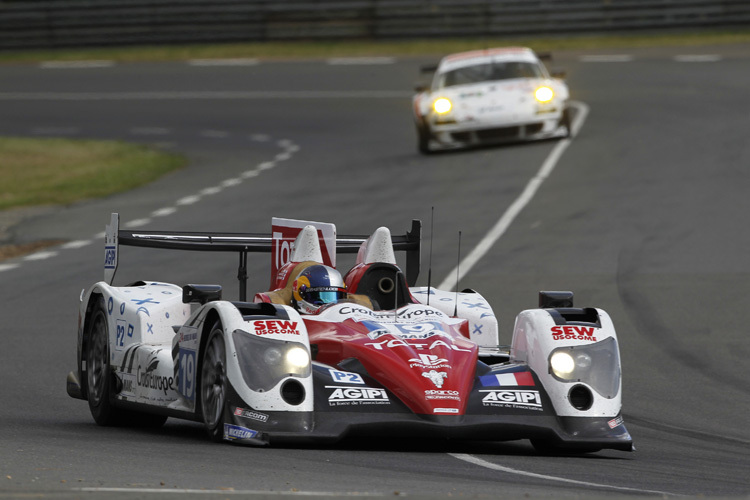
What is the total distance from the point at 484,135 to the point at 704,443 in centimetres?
1717

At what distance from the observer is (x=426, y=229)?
20344mm

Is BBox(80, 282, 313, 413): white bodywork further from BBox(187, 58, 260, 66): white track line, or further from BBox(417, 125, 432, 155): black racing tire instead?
BBox(187, 58, 260, 66): white track line

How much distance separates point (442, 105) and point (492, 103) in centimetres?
85

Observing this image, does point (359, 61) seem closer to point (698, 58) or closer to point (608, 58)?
point (608, 58)

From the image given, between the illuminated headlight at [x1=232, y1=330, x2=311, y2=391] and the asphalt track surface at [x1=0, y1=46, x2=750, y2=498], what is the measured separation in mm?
452

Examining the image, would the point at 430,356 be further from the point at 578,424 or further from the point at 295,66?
the point at 295,66

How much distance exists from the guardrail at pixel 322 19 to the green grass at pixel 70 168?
12.2 meters

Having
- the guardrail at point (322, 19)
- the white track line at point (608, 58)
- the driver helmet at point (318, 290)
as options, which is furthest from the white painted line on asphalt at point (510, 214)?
the guardrail at point (322, 19)

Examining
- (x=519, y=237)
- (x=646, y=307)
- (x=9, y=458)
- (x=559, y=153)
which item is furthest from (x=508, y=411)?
(x=559, y=153)

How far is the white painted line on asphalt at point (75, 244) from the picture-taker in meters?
19.9

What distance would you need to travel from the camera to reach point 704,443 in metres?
9.57

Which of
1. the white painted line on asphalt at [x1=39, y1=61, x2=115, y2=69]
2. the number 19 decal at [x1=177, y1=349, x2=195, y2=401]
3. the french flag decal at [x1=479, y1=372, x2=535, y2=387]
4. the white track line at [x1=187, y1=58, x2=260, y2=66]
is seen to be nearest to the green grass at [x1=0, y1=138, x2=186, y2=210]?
the white track line at [x1=187, y1=58, x2=260, y2=66]

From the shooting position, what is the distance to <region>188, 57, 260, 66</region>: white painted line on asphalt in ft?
138

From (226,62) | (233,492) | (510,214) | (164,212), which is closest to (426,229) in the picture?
(510,214)
